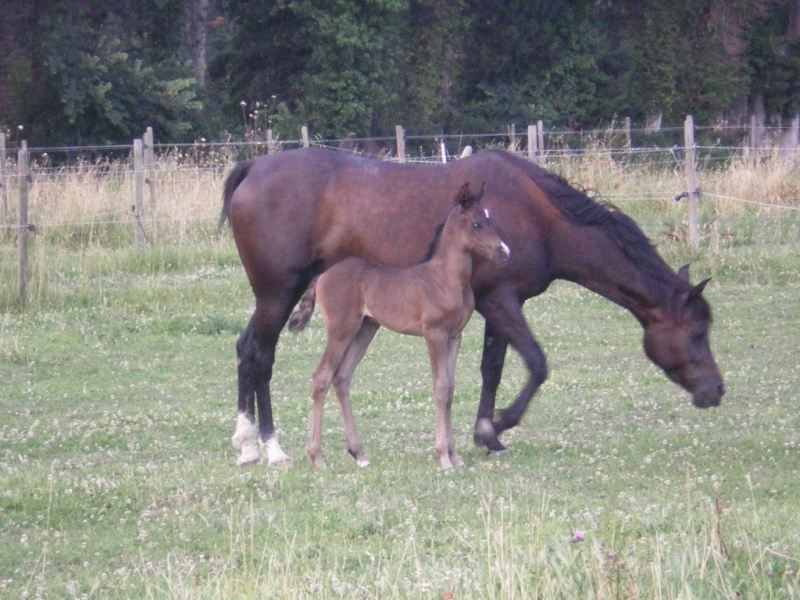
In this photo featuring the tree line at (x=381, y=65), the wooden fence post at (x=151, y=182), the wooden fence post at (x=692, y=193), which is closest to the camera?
the wooden fence post at (x=692, y=193)

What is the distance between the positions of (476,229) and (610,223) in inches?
42.6

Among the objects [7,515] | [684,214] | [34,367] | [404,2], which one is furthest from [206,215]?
[404,2]

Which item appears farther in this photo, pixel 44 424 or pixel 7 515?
pixel 44 424

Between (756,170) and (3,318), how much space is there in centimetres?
1331

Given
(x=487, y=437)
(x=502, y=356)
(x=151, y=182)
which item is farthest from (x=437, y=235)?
(x=151, y=182)

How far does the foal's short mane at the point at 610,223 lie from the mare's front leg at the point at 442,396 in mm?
1301

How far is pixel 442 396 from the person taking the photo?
6.79 meters

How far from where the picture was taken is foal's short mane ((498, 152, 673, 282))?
7.38 meters

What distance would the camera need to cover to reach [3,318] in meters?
12.4

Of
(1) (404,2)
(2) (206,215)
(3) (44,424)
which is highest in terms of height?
(1) (404,2)

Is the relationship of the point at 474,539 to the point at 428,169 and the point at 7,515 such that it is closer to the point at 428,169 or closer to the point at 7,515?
the point at 7,515

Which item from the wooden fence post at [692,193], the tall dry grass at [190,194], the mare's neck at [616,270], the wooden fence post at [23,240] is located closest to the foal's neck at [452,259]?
the mare's neck at [616,270]

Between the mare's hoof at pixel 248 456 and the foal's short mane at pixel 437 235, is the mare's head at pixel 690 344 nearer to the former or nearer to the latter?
the foal's short mane at pixel 437 235

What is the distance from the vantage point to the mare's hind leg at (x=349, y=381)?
22.6ft
